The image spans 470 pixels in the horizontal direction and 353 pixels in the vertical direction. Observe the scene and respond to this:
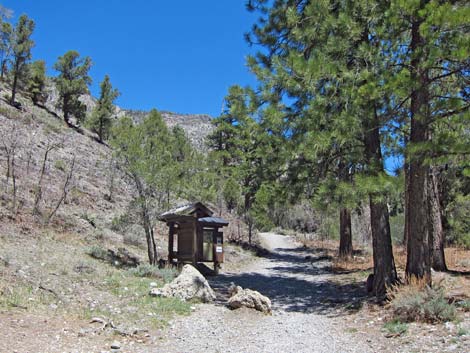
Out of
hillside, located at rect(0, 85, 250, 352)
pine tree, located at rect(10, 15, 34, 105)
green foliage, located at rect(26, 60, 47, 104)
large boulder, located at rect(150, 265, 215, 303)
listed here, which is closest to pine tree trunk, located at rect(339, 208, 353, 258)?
hillside, located at rect(0, 85, 250, 352)

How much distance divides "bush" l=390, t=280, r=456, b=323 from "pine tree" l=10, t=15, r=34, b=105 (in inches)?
1202

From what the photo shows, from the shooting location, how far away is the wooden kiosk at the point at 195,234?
1356 centimetres

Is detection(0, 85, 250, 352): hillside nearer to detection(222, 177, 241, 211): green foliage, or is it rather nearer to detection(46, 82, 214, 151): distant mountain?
detection(222, 177, 241, 211): green foliage

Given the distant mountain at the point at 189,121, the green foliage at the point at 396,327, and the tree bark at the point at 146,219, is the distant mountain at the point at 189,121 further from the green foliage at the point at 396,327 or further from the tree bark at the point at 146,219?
the green foliage at the point at 396,327

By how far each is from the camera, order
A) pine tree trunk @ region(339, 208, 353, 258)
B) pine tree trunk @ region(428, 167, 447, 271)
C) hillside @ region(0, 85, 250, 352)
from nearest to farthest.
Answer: hillside @ region(0, 85, 250, 352) < pine tree trunk @ region(428, 167, 447, 271) < pine tree trunk @ region(339, 208, 353, 258)

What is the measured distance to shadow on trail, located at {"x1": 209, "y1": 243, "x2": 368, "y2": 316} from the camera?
9062mm

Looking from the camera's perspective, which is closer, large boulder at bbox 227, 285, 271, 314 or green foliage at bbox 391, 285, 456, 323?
green foliage at bbox 391, 285, 456, 323

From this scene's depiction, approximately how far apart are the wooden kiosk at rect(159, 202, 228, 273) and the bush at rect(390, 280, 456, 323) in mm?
7533

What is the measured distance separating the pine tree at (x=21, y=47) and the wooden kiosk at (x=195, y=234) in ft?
73.4

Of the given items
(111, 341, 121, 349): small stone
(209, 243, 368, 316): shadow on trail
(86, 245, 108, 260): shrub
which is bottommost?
(209, 243, 368, 316): shadow on trail

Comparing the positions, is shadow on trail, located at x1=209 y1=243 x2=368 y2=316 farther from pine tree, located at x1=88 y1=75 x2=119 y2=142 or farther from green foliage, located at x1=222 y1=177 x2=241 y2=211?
pine tree, located at x1=88 y1=75 x2=119 y2=142

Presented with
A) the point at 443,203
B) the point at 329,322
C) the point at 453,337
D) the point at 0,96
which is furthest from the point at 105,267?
the point at 0,96

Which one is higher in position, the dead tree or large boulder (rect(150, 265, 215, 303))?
the dead tree

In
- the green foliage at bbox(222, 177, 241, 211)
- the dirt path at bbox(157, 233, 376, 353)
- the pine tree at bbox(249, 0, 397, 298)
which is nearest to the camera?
the dirt path at bbox(157, 233, 376, 353)
